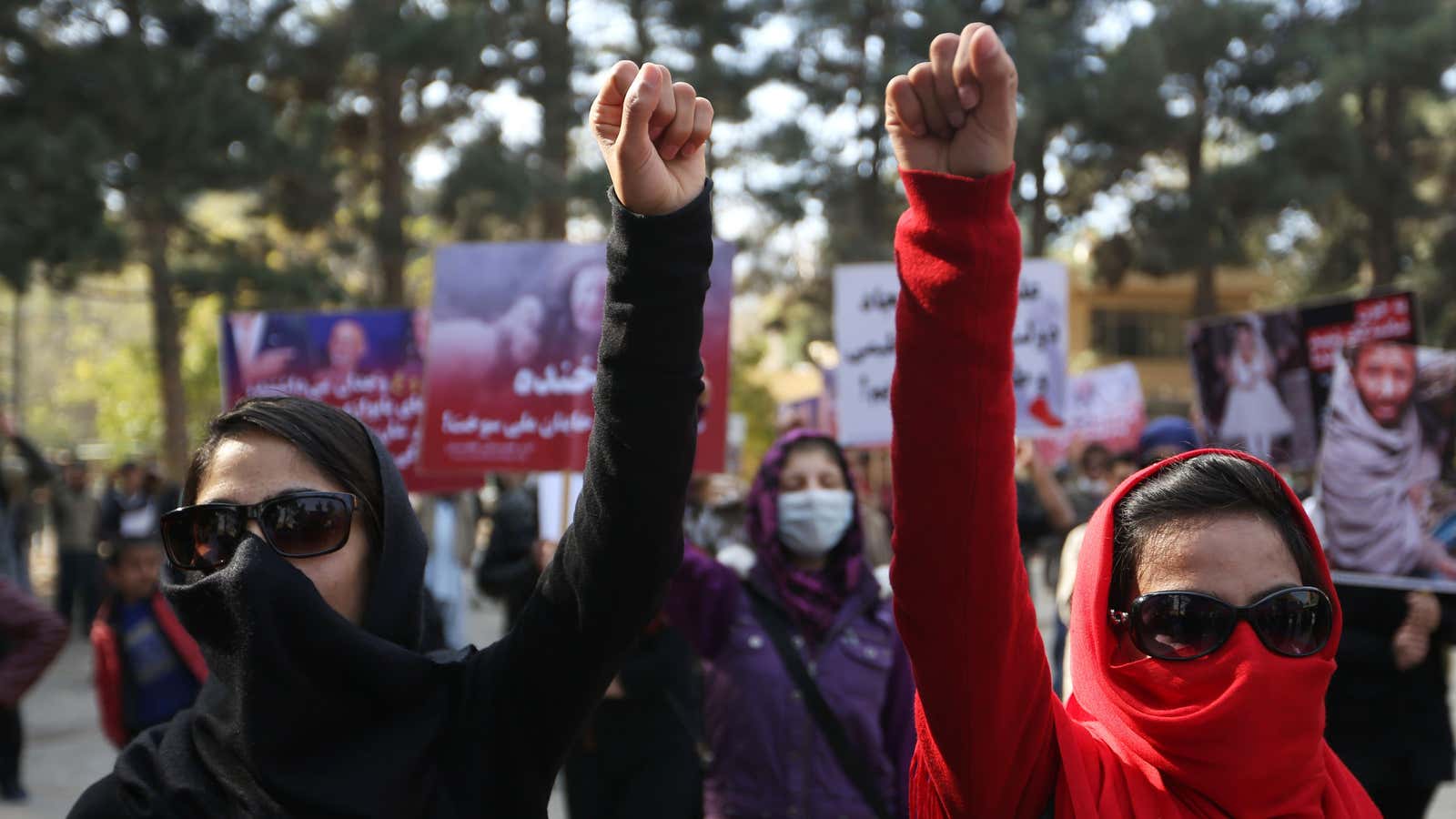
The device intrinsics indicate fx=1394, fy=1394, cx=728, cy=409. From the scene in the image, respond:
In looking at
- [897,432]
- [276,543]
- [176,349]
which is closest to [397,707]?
[276,543]

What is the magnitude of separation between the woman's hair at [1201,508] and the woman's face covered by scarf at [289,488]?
0.97m

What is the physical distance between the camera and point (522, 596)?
5848 mm

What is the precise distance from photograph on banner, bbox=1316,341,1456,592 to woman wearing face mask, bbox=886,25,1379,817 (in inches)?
113

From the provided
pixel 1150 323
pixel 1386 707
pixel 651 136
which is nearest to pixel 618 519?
pixel 651 136

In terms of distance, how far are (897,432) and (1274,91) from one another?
2461 centimetres

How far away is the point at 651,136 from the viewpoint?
1.62 m

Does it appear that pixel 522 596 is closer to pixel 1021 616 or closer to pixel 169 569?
pixel 169 569

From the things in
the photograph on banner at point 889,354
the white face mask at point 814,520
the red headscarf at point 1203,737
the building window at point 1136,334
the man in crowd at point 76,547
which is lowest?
→ the man in crowd at point 76,547

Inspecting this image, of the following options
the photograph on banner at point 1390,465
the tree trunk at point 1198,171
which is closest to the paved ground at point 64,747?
Answer: the photograph on banner at point 1390,465

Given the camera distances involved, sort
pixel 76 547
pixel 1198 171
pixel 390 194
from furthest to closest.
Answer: pixel 1198 171, pixel 390 194, pixel 76 547

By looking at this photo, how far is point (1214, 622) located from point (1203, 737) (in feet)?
0.43

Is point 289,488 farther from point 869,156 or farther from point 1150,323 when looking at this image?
point 1150,323

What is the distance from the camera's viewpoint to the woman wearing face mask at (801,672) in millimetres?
3264

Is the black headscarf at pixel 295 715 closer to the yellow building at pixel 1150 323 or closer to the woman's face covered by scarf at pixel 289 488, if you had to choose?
the woman's face covered by scarf at pixel 289 488
